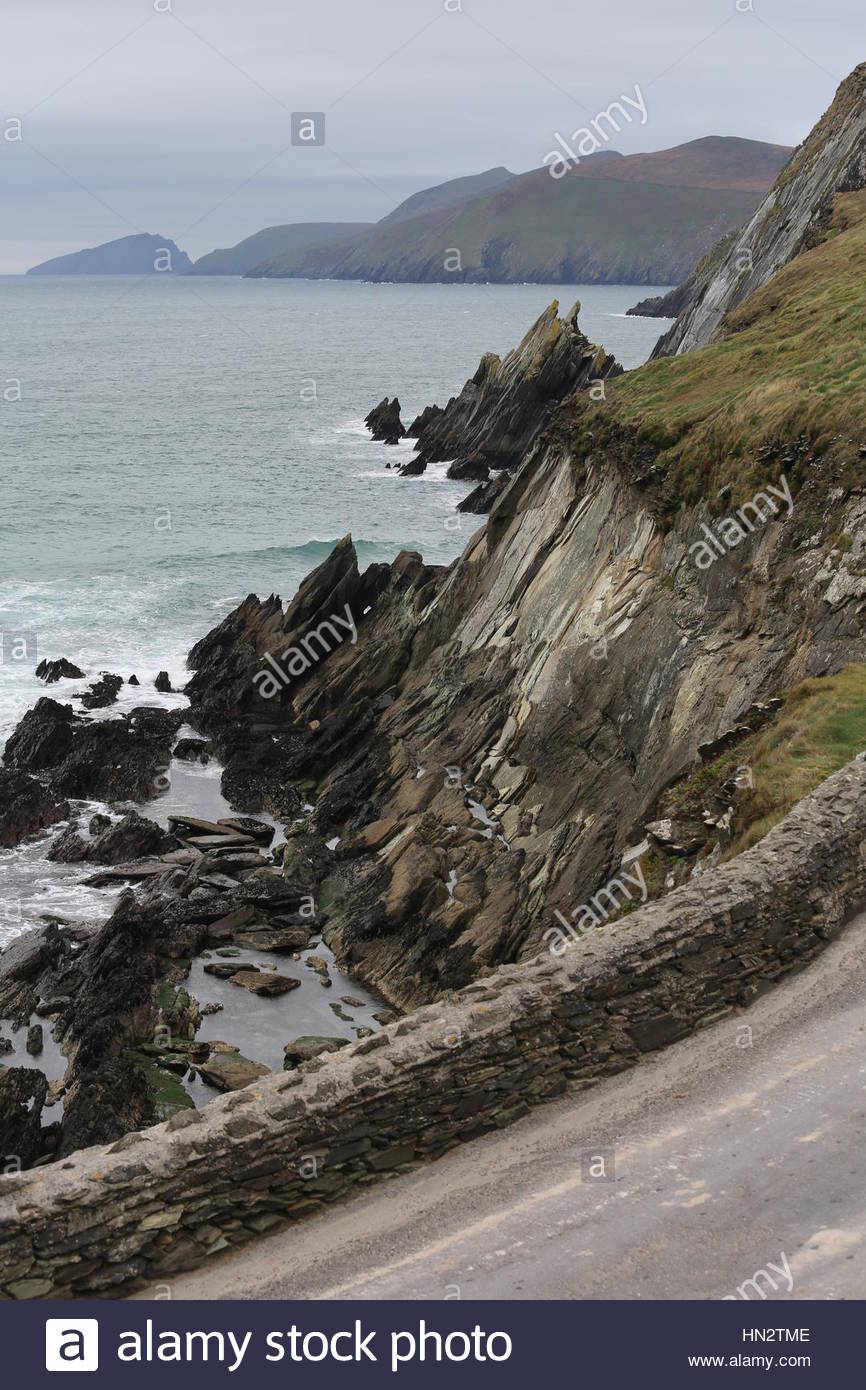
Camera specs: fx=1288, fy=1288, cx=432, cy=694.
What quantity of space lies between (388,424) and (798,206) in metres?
51.0

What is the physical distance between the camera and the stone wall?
10.9 metres

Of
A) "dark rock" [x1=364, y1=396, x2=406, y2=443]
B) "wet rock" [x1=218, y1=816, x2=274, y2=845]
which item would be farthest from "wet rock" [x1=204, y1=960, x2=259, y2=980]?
"dark rock" [x1=364, y1=396, x2=406, y2=443]

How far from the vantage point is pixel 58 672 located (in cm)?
4384

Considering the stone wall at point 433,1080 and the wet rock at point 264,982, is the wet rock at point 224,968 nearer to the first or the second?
the wet rock at point 264,982

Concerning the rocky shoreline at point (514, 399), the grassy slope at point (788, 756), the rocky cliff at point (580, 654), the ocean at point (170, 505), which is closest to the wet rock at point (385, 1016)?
the rocky cliff at point (580, 654)

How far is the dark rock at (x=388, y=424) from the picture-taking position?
321ft

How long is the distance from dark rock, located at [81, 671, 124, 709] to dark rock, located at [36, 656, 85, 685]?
1322 millimetres

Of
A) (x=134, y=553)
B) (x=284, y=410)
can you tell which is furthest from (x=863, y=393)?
(x=284, y=410)

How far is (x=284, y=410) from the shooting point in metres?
116

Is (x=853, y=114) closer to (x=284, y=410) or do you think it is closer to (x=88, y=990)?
(x=88, y=990)

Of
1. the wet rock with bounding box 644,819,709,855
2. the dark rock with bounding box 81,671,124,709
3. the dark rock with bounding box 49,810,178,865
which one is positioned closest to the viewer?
the wet rock with bounding box 644,819,709,855

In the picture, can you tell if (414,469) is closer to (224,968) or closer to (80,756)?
(80,756)

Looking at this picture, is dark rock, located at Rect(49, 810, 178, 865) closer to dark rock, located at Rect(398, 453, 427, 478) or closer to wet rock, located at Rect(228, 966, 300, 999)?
wet rock, located at Rect(228, 966, 300, 999)

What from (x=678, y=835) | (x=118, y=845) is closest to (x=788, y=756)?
(x=678, y=835)
